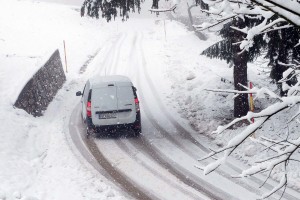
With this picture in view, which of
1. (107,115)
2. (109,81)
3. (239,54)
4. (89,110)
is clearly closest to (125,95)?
(109,81)

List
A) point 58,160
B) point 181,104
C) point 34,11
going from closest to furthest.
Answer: point 58,160 → point 181,104 → point 34,11

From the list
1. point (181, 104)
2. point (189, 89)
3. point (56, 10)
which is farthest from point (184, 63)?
point (56, 10)

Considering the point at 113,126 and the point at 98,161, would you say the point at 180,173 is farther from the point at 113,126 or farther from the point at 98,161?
the point at 113,126

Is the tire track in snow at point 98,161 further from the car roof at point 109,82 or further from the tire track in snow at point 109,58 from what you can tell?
the tire track in snow at point 109,58

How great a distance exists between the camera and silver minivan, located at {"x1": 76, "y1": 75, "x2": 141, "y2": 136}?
12.3 metres

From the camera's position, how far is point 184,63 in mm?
25953

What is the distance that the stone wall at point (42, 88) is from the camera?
14288 millimetres

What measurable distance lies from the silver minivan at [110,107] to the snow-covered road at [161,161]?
20.5 inches

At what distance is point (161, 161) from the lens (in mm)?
10703

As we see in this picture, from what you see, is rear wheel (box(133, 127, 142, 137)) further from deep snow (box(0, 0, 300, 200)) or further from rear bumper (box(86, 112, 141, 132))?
deep snow (box(0, 0, 300, 200))

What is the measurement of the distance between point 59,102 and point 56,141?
5.62 m

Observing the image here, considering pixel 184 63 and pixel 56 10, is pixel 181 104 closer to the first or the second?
pixel 184 63

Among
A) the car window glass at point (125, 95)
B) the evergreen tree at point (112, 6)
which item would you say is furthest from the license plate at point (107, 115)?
the evergreen tree at point (112, 6)

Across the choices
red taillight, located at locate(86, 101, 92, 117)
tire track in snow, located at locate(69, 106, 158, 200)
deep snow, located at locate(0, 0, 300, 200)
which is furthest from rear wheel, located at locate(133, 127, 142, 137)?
deep snow, located at locate(0, 0, 300, 200)
